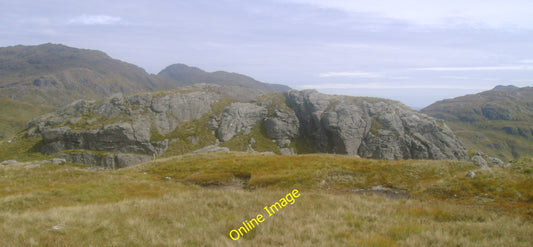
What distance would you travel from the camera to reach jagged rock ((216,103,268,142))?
110938mm

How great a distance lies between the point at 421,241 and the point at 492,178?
46.1 feet

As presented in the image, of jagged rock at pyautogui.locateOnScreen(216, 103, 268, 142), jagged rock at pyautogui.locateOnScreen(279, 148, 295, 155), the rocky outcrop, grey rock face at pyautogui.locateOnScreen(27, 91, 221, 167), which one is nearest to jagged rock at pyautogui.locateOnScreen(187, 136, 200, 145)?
grey rock face at pyautogui.locateOnScreen(27, 91, 221, 167)

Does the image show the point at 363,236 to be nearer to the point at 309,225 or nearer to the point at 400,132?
the point at 309,225

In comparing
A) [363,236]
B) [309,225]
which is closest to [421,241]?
[363,236]

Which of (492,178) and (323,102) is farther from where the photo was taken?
(323,102)

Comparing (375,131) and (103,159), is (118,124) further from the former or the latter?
(375,131)

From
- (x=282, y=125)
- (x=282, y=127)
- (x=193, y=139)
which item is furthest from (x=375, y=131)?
(x=193, y=139)

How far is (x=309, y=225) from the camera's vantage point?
431 inches

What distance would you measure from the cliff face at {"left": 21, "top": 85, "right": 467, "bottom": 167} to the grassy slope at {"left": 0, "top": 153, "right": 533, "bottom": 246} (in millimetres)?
73027

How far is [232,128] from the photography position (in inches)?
4461

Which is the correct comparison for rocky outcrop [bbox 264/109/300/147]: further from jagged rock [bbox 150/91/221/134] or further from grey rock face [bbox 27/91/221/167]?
grey rock face [bbox 27/91/221/167]

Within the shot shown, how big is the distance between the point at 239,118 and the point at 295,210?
106248 mm

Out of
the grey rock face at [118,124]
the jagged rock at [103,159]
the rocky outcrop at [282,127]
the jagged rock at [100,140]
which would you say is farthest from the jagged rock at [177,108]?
the rocky outcrop at [282,127]

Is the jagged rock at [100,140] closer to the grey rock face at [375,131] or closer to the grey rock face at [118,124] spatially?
the grey rock face at [118,124]
